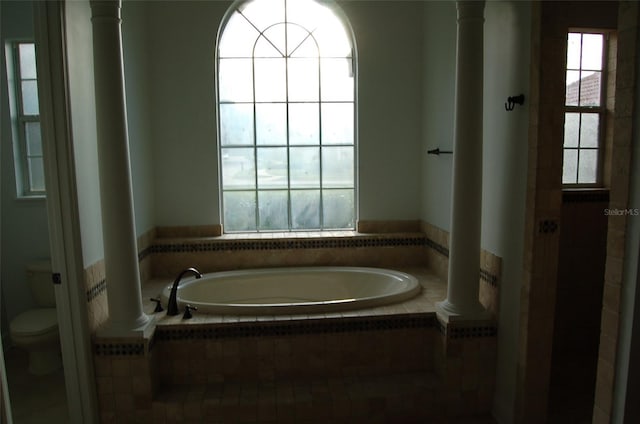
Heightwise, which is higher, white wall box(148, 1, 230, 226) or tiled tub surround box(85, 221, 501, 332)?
white wall box(148, 1, 230, 226)

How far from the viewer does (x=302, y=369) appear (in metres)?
2.74

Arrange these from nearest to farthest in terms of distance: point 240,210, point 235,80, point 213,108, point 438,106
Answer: point 438,106 < point 213,108 < point 235,80 < point 240,210

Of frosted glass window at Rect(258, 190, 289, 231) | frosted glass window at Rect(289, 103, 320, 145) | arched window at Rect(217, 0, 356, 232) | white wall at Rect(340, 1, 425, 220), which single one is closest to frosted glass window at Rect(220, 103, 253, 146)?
arched window at Rect(217, 0, 356, 232)

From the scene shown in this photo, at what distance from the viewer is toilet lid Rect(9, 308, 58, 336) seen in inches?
117

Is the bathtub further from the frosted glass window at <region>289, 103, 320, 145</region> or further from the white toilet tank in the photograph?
the frosted glass window at <region>289, 103, 320, 145</region>

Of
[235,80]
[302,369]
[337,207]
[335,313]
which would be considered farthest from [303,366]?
[235,80]

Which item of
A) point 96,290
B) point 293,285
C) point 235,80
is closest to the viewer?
point 96,290

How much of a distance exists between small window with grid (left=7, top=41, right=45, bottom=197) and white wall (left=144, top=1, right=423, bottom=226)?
0.88 m

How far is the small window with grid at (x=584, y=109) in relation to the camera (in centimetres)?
291

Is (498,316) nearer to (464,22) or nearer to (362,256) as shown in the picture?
(362,256)

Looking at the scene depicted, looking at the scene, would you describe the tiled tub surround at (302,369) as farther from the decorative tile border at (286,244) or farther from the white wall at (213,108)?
the white wall at (213,108)

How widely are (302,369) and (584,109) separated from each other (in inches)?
95.0

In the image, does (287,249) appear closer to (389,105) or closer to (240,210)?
(240,210)

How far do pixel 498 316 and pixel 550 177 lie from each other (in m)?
0.85
